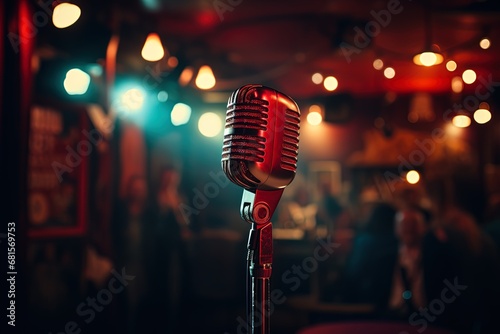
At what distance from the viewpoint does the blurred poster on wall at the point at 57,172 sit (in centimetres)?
412

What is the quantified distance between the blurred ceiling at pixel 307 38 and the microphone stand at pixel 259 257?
287cm

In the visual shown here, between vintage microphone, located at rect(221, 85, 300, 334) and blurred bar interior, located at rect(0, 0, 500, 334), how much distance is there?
9.64 feet

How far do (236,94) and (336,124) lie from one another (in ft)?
17.1

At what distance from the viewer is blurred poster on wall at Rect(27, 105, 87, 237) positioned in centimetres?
412

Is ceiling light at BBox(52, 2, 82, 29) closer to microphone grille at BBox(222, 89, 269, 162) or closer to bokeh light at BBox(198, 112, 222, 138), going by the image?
microphone grille at BBox(222, 89, 269, 162)

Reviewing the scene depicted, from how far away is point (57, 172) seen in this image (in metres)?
4.35

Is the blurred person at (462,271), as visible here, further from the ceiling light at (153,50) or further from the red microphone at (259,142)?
the red microphone at (259,142)

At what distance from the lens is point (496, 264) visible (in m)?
5.41

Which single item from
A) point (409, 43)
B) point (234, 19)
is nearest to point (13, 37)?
point (234, 19)

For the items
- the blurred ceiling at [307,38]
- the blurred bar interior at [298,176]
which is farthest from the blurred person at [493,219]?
the blurred ceiling at [307,38]

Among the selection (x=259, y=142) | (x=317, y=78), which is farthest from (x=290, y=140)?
(x=317, y=78)

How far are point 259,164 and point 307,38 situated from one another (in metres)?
4.72

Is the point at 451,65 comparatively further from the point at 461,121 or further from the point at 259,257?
the point at 259,257

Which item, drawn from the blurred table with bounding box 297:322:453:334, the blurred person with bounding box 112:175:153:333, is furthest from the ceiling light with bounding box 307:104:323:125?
the blurred table with bounding box 297:322:453:334
